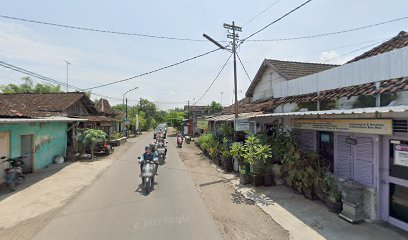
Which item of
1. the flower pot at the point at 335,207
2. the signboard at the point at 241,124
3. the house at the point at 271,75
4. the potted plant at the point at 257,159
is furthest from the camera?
the house at the point at 271,75

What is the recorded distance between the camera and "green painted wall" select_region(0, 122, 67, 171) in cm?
1091

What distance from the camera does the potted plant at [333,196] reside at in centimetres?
676

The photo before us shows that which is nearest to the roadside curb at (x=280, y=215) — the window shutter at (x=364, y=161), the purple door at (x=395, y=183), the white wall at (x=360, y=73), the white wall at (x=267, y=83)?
the purple door at (x=395, y=183)

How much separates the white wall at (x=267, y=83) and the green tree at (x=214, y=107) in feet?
93.4

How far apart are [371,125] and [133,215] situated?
656 cm

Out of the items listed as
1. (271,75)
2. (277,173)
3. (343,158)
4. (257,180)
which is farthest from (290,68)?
(343,158)

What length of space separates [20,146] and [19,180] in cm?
261

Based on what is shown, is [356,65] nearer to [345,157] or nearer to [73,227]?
[345,157]

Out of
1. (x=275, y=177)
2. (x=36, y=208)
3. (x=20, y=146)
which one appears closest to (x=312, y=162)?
(x=275, y=177)

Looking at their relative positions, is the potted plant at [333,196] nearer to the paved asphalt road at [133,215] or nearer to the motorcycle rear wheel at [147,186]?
the paved asphalt road at [133,215]

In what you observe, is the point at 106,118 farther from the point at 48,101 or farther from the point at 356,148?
the point at 356,148

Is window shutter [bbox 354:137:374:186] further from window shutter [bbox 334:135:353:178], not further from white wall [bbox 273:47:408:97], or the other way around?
white wall [bbox 273:47:408:97]

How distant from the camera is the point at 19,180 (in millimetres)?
9773

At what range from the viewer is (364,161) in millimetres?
6789
